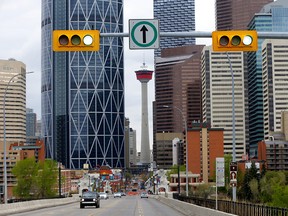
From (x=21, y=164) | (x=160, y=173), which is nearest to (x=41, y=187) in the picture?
(x=21, y=164)

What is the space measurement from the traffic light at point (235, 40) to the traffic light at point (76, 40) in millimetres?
3683

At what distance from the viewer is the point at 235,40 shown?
69.8 feet

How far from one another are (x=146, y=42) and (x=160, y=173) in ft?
541

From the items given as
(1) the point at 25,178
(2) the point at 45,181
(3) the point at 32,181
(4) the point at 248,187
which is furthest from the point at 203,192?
(1) the point at 25,178

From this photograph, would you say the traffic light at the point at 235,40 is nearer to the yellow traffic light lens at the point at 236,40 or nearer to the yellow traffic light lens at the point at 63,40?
the yellow traffic light lens at the point at 236,40

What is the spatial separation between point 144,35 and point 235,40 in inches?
110

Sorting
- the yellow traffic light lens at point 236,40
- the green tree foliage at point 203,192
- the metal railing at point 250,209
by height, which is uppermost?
the yellow traffic light lens at point 236,40

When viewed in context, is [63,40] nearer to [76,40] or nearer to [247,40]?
[76,40]

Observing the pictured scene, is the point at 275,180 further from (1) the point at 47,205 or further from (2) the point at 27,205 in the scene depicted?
(2) the point at 27,205

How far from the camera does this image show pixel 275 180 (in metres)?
133

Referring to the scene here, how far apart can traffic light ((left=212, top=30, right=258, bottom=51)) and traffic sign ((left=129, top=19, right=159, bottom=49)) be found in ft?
5.97

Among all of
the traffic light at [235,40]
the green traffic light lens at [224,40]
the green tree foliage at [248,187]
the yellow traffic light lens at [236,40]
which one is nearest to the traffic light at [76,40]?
the traffic light at [235,40]

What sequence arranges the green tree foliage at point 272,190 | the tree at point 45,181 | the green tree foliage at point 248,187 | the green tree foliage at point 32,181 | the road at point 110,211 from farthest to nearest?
1. the green tree foliage at point 32,181
2. the tree at point 45,181
3. the green tree foliage at point 248,187
4. the green tree foliage at point 272,190
5. the road at point 110,211

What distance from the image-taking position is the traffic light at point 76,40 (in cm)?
2105
